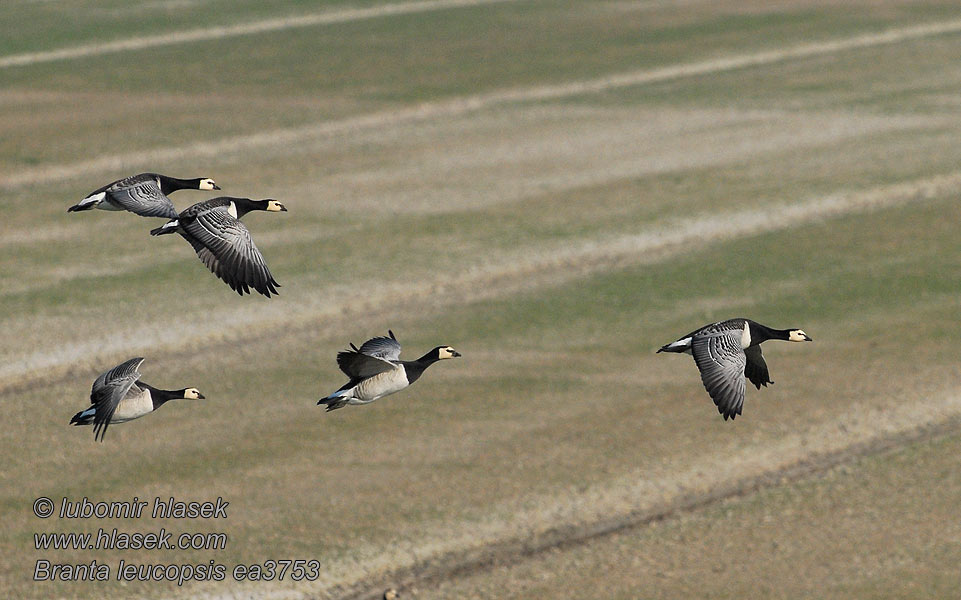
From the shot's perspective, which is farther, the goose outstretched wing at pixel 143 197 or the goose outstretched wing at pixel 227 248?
the goose outstretched wing at pixel 143 197

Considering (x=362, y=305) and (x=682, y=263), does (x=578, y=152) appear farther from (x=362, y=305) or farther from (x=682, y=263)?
(x=362, y=305)

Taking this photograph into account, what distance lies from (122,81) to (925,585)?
76.2 meters

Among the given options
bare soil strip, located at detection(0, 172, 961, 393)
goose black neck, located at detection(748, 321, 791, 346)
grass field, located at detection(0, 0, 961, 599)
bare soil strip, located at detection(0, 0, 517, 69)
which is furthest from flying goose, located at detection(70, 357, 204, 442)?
bare soil strip, located at detection(0, 0, 517, 69)

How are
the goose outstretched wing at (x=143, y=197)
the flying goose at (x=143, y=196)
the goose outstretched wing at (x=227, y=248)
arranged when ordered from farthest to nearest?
the flying goose at (x=143, y=196)
the goose outstretched wing at (x=143, y=197)
the goose outstretched wing at (x=227, y=248)

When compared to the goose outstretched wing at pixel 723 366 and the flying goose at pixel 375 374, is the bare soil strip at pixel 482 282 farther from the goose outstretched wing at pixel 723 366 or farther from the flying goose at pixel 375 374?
the goose outstretched wing at pixel 723 366

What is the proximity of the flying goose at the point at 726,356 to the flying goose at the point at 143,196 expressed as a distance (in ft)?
22.7

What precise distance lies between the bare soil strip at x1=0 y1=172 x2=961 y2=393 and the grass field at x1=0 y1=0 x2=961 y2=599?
197 mm

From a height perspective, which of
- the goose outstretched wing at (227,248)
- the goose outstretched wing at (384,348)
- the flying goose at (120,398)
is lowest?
the goose outstretched wing at (384,348)

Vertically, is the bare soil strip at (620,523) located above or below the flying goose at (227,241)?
below

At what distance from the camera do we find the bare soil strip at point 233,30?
11369 cm

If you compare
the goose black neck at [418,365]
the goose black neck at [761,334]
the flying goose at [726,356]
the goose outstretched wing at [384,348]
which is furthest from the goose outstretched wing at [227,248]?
the goose black neck at [761,334]

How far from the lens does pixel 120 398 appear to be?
20.5 meters

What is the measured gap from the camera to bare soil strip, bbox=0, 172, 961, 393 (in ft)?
199

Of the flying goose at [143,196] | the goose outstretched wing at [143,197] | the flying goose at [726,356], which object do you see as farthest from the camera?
the flying goose at [143,196]
